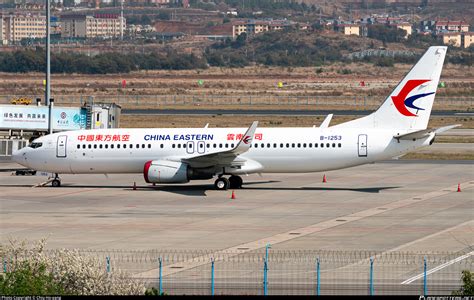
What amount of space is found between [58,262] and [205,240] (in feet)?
43.8

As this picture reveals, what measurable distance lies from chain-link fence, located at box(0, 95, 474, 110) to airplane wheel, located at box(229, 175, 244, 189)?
6515 cm

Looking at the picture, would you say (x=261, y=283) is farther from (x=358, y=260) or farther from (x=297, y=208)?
(x=297, y=208)

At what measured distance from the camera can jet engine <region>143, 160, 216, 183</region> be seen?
5741 centimetres

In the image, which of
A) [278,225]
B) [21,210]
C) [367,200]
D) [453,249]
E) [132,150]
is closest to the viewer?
[453,249]

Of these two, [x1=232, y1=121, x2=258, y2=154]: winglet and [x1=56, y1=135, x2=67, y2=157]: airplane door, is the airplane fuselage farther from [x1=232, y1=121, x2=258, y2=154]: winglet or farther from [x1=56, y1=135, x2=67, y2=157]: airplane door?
[x1=232, y1=121, x2=258, y2=154]: winglet

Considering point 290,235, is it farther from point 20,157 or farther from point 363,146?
point 20,157

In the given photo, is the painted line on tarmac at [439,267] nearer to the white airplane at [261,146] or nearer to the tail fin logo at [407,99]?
the white airplane at [261,146]

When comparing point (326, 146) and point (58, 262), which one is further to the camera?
point (326, 146)

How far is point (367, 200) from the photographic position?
54.0 metres

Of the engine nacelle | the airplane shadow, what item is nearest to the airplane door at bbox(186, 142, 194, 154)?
the engine nacelle

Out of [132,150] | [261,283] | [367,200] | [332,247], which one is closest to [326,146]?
[367,200]

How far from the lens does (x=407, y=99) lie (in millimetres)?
57594

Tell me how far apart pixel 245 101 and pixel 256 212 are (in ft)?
288

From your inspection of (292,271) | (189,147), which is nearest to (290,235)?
(292,271)
